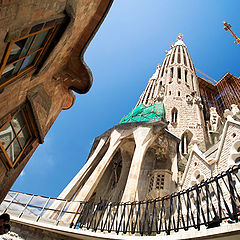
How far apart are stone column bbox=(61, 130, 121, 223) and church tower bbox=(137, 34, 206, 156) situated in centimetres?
564

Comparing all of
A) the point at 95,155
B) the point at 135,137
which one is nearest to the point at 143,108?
the point at 135,137

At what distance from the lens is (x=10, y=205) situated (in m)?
8.78

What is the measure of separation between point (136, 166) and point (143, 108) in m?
7.89

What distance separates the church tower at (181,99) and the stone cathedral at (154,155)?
0.33 ft

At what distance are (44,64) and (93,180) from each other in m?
8.68

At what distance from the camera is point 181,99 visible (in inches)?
968

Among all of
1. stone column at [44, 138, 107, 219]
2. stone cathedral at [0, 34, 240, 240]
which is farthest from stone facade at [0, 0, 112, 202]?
stone column at [44, 138, 107, 219]

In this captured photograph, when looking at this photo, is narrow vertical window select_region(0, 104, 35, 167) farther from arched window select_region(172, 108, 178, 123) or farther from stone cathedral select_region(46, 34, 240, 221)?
arched window select_region(172, 108, 178, 123)

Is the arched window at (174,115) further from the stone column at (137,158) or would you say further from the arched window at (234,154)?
the arched window at (234,154)

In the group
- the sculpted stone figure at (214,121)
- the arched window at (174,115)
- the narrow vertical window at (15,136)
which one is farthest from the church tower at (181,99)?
the narrow vertical window at (15,136)

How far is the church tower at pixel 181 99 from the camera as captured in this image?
20.2 meters

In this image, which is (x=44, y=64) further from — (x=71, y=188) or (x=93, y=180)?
(x=71, y=188)

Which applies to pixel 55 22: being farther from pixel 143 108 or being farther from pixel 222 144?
pixel 143 108

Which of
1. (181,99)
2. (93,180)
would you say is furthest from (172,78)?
(93,180)
